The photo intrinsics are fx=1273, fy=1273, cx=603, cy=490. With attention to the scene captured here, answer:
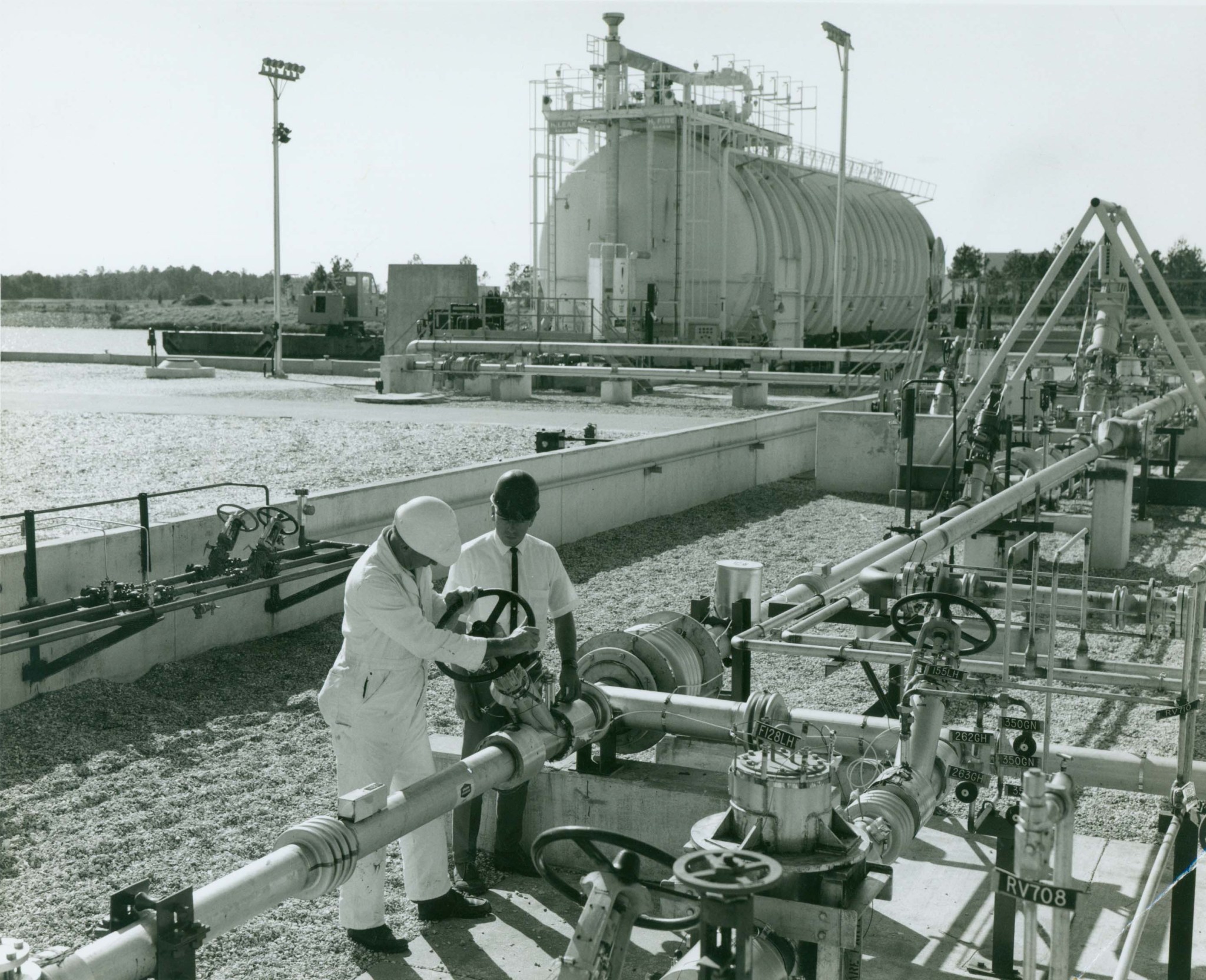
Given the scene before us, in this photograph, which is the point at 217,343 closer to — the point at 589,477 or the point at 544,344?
the point at 544,344

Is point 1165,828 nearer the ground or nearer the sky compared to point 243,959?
nearer the sky

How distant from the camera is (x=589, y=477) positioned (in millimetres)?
13133

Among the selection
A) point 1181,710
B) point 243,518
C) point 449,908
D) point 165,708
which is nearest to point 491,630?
point 449,908

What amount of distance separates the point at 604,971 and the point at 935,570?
3.73 m

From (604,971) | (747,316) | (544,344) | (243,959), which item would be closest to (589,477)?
(243,959)

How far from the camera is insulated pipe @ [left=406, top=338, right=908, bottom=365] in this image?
24.6 metres

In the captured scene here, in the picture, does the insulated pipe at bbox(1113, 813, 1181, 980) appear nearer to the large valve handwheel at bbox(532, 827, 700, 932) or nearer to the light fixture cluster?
the large valve handwheel at bbox(532, 827, 700, 932)

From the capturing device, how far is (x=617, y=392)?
25.8 metres

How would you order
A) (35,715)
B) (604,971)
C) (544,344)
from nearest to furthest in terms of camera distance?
(604,971)
(35,715)
(544,344)

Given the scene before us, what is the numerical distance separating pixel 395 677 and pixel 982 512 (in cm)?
467

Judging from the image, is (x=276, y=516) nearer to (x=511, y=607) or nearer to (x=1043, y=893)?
(x=511, y=607)

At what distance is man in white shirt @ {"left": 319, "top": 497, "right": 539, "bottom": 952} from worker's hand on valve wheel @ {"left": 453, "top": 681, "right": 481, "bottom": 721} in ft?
1.07

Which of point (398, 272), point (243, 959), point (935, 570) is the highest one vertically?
point (398, 272)

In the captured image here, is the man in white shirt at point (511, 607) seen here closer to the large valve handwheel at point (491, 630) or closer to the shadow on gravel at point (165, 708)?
the large valve handwheel at point (491, 630)
